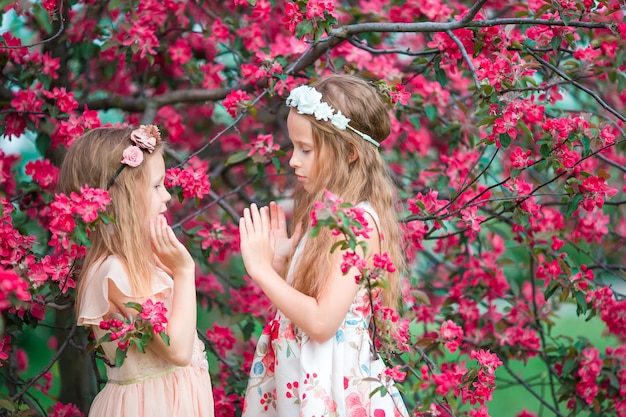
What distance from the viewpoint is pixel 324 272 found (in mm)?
2273

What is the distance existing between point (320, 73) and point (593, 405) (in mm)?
1676

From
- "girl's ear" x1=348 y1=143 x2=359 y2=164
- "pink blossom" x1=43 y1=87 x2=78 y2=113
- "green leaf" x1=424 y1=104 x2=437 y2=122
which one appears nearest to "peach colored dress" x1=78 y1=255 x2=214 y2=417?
"girl's ear" x1=348 y1=143 x2=359 y2=164

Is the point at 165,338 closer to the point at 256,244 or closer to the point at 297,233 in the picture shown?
the point at 256,244

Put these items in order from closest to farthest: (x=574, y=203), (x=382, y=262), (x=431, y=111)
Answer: (x=382, y=262) → (x=574, y=203) → (x=431, y=111)

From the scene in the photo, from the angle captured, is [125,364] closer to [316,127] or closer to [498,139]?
[316,127]

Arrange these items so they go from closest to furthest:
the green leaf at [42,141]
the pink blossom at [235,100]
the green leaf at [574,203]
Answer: the green leaf at [574,203], the pink blossom at [235,100], the green leaf at [42,141]

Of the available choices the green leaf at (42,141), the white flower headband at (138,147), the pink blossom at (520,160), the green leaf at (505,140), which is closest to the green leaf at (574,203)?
the pink blossom at (520,160)

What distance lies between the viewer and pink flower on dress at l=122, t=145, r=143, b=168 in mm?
2340

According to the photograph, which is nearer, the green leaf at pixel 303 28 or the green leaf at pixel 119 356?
the green leaf at pixel 119 356

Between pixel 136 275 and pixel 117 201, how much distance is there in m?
0.22

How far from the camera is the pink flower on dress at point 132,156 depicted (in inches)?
92.1

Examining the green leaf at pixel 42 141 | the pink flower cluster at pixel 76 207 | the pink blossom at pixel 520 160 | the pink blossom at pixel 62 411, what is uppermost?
the green leaf at pixel 42 141

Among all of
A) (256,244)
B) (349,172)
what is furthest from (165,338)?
(349,172)

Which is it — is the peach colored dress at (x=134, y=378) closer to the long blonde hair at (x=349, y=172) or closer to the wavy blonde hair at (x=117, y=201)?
the wavy blonde hair at (x=117, y=201)
